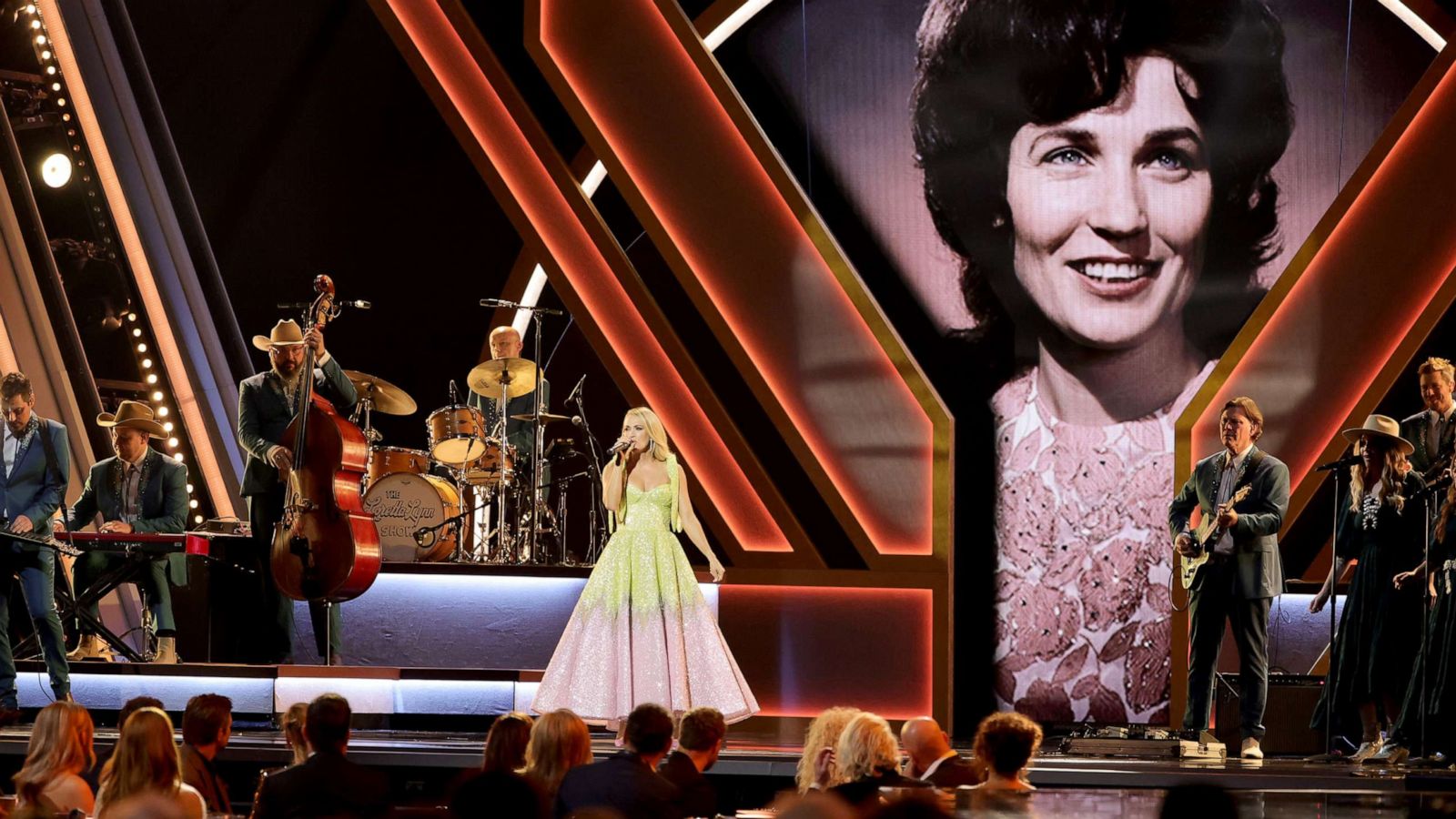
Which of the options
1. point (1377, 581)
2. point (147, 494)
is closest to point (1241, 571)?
point (1377, 581)

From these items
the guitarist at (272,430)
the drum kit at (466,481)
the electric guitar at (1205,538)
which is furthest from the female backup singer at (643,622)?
the electric guitar at (1205,538)

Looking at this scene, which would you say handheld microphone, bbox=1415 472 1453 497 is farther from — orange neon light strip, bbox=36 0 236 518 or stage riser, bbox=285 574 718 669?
orange neon light strip, bbox=36 0 236 518

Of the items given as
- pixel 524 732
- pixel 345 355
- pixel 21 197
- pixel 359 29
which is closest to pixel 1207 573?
pixel 524 732

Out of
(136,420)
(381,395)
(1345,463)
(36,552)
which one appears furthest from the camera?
(381,395)

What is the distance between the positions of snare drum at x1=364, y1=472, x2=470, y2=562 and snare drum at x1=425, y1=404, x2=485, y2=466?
0.48m

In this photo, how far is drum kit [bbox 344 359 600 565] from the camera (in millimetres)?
9852

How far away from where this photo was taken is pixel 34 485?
8.35 m

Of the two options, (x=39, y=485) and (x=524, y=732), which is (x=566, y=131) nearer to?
(x=39, y=485)

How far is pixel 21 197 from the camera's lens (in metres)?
11.6

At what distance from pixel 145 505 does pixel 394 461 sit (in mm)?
1520

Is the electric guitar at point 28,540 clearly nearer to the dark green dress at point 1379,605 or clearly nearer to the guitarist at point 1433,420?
the dark green dress at point 1379,605

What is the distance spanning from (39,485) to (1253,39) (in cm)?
724

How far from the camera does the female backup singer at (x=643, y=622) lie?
806 centimetres

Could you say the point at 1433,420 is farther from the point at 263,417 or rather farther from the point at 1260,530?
the point at 263,417
